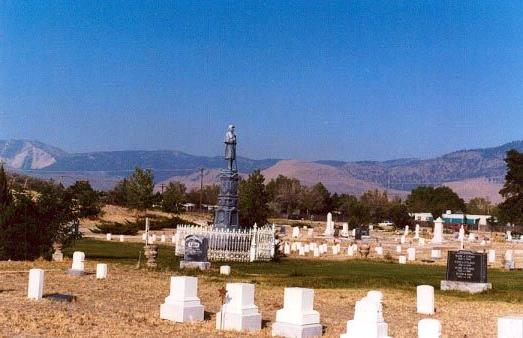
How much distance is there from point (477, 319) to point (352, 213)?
6791cm

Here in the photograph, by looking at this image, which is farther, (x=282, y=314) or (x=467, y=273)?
(x=467, y=273)

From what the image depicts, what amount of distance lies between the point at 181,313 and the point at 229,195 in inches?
892

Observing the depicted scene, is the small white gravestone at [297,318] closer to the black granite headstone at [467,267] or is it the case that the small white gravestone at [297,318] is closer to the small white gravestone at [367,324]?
the small white gravestone at [367,324]

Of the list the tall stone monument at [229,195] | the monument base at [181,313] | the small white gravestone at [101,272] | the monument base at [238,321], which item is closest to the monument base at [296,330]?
the monument base at [238,321]

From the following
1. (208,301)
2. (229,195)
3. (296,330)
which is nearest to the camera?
(296,330)

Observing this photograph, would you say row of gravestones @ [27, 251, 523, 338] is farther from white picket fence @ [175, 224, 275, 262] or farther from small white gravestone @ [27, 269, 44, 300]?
white picket fence @ [175, 224, 275, 262]

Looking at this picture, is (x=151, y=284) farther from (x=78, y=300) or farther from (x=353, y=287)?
(x=353, y=287)

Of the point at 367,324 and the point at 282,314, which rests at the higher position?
the point at 367,324

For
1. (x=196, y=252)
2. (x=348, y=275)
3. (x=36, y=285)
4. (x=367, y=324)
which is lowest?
(x=348, y=275)

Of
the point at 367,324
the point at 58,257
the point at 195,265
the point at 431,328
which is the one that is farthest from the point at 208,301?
the point at 58,257

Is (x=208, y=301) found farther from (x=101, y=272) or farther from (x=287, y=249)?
(x=287, y=249)

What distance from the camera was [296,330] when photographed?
12.2 metres

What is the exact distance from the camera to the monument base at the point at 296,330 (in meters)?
12.1

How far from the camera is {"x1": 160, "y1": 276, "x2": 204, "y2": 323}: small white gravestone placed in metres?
13.3
